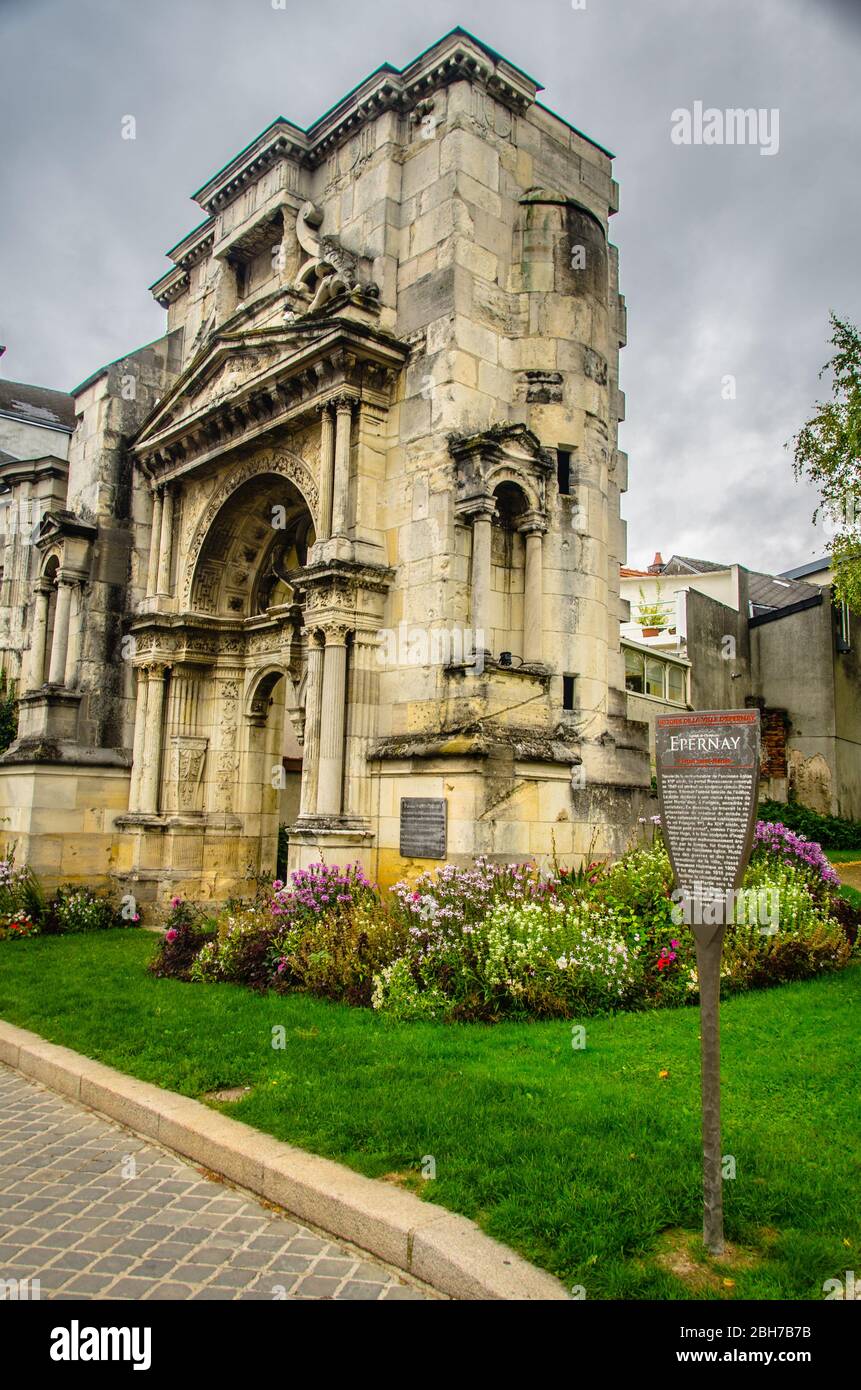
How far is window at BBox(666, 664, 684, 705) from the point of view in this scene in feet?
81.4

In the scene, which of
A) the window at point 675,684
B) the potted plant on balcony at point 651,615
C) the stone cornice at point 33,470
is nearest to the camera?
→ the stone cornice at point 33,470

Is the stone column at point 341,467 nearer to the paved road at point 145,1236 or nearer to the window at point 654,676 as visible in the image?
the paved road at point 145,1236

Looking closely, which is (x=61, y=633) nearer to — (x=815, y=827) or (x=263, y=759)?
(x=263, y=759)

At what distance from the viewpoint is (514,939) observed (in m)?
8.62

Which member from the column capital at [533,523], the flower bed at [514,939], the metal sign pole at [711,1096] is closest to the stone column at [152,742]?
the flower bed at [514,939]

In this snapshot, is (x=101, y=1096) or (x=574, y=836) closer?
(x=101, y=1096)

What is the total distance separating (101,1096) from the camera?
6.47m

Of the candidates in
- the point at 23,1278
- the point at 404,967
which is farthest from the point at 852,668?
the point at 23,1278

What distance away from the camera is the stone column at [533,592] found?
11.7 metres

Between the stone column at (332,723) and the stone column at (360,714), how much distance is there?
4.0 inches

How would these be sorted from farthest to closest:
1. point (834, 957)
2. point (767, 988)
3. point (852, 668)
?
point (852, 668) → point (834, 957) → point (767, 988)

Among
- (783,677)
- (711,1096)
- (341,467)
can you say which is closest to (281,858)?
(341,467)
